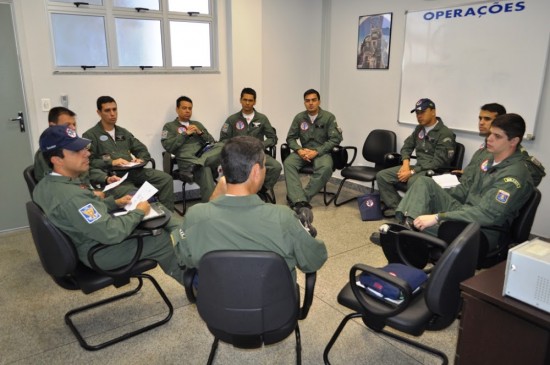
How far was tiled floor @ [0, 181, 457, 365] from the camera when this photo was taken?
2.27 meters

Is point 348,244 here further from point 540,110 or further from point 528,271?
point 528,271

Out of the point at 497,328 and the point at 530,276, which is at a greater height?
the point at 530,276

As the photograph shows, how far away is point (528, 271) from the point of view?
1487 millimetres

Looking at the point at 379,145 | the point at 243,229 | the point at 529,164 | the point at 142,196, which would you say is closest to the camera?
the point at 243,229

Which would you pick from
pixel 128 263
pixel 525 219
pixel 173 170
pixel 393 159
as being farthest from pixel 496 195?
pixel 173 170

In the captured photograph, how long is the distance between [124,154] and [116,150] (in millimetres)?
85

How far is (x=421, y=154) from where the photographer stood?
4262mm

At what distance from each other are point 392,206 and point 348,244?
853mm

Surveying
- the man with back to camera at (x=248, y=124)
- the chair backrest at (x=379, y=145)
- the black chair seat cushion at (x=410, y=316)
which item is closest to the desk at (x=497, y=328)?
the black chair seat cushion at (x=410, y=316)

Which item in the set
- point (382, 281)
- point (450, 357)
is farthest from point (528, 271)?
point (450, 357)

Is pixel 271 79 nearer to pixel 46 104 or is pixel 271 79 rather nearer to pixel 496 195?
pixel 46 104

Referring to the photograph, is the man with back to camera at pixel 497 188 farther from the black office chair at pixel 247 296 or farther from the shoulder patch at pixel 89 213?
the shoulder patch at pixel 89 213

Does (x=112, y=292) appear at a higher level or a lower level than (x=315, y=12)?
lower

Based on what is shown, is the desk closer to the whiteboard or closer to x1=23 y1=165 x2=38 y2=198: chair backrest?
the whiteboard
